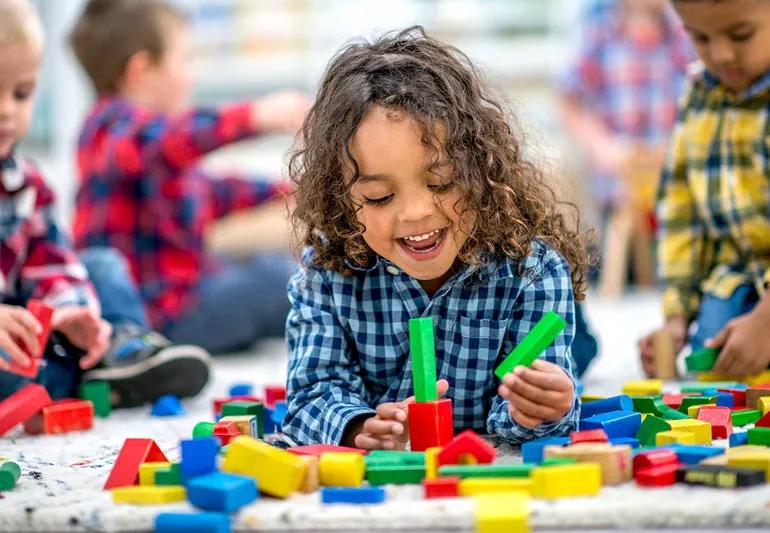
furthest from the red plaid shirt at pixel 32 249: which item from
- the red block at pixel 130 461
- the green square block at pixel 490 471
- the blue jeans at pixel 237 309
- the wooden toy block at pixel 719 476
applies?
the wooden toy block at pixel 719 476

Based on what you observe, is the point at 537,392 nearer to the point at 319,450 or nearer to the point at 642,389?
the point at 319,450

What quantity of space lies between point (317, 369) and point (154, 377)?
0.49 m

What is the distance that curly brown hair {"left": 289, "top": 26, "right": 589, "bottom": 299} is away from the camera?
39.6 inches

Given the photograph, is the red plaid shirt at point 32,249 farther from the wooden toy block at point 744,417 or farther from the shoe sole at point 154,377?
the wooden toy block at point 744,417

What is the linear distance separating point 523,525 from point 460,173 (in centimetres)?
37

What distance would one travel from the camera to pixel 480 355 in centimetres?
108

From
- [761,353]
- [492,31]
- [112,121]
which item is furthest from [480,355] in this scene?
[492,31]

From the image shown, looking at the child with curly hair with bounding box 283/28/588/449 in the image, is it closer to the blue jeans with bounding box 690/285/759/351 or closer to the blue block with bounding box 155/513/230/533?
the blue block with bounding box 155/513/230/533

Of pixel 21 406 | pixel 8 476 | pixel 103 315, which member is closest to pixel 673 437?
pixel 8 476

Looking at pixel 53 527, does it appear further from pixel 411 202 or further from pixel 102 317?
pixel 102 317

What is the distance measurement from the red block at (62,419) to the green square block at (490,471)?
0.59 meters

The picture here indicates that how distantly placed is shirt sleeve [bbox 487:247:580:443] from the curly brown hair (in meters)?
0.03

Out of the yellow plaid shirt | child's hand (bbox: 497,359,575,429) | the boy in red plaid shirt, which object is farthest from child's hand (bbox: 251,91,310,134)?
child's hand (bbox: 497,359,575,429)

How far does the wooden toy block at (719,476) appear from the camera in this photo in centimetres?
83
